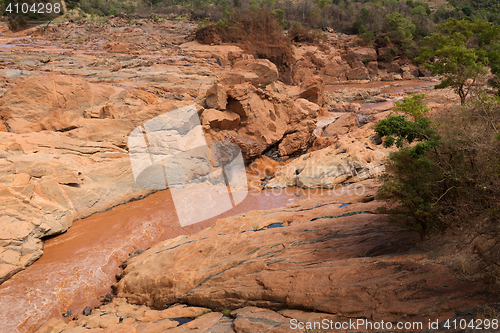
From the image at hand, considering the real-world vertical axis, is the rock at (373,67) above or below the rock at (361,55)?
below

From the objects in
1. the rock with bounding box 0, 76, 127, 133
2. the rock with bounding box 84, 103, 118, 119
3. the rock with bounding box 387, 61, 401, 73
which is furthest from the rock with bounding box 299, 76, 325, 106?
the rock with bounding box 387, 61, 401, 73

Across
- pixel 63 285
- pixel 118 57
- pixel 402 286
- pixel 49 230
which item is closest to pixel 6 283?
pixel 63 285

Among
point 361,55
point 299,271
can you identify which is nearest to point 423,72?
point 361,55

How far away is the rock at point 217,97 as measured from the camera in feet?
45.5

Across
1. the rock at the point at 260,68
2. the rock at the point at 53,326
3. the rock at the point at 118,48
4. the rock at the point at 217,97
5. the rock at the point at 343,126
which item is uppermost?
the rock at the point at 118,48

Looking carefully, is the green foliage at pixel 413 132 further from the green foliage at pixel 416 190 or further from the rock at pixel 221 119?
the rock at pixel 221 119

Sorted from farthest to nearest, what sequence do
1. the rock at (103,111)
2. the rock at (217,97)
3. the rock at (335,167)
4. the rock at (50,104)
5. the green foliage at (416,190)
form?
the rock at (217,97) → the rock at (335,167) → the rock at (103,111) → the rock at (50,104) → the green foliage at (416,190)

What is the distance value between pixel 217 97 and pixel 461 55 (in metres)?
10.8

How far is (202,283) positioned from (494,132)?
5.67 meters

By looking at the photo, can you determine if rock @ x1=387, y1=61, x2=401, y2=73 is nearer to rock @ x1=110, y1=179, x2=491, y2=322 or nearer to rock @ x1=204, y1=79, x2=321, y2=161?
rock @ x1=204, y1=79, x2=321, y2=161

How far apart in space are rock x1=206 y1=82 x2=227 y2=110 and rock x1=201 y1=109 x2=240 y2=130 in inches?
13.2

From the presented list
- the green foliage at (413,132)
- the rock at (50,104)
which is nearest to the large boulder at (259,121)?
the rock at (50,104)

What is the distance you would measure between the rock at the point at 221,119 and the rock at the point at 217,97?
0.34 metres

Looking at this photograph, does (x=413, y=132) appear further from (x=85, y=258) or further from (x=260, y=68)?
(x=260, y=68)
